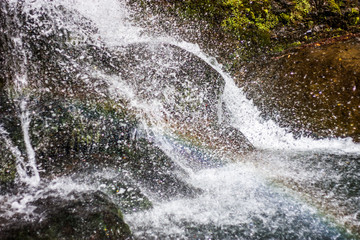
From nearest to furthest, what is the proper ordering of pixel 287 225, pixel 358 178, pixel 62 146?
pixel 287 225 < pixel 358 178 < pixel 62 146

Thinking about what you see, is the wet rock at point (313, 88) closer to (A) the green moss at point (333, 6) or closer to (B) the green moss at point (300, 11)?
(B) the green moss at point (300, 11)

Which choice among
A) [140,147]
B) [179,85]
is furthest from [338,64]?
[140,147]

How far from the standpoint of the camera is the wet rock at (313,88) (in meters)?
3.25

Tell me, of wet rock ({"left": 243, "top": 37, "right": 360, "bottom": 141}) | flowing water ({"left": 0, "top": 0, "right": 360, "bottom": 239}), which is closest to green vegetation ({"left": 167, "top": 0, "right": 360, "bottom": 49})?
wet rock ({"left": 243, "top": 37, "right": 360, "bottom": 141})

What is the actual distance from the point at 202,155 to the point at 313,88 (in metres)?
1.84

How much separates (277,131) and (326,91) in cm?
85

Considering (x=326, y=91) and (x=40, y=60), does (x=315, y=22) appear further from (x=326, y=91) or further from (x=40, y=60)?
(x=40, y=60)

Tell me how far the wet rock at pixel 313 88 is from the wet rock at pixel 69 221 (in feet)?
8.38

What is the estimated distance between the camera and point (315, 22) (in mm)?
4242

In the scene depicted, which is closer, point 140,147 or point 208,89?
point 140,147

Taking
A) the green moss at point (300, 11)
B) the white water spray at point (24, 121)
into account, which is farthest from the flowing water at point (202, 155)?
the green moss at point (300, 11)

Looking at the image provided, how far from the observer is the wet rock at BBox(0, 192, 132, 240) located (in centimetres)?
213

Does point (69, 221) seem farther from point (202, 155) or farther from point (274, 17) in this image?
point (274, 17)

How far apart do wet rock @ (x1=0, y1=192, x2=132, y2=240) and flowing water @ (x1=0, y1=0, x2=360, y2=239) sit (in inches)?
4.9
